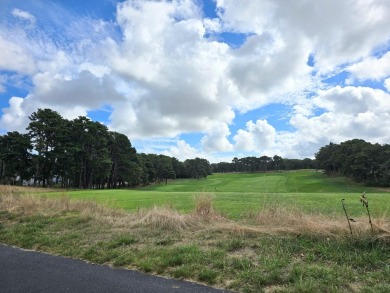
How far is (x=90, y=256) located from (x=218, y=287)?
3547 mm

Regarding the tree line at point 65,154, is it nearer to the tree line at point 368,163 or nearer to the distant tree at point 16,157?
the distant tree at point 16,157

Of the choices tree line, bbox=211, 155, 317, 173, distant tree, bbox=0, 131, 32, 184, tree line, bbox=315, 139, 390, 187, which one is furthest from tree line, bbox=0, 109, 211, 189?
tree line, bbox=211, 155, 317, 173

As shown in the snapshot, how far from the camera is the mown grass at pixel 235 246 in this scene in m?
5.50

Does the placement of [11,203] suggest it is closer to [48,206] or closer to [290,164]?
[48,206]

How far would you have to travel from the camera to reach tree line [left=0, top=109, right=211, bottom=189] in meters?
68.9

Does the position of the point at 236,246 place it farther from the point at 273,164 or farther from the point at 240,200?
the point at 273,164

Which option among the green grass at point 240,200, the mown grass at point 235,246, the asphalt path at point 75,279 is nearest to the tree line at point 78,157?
the green grass at point 240,200

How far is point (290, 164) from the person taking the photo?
16588 cm

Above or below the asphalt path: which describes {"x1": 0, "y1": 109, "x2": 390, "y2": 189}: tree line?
above

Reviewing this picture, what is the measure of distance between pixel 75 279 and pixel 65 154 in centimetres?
Answer: 6756

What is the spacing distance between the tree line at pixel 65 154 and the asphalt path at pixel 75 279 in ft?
214

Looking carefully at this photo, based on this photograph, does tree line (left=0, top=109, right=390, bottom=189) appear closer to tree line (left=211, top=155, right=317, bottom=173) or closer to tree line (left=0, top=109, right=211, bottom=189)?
tree line (left=0, top=109, right=211, bottom=189)

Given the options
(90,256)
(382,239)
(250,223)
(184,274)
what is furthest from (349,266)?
(90,256)

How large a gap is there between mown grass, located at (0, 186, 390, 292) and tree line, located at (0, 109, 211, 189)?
62266 mm
